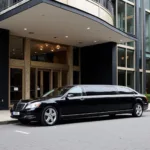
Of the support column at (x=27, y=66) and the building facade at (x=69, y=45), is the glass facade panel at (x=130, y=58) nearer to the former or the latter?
the building facade at (x=69, y=45)

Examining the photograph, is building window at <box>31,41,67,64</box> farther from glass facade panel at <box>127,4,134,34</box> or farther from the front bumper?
the front bumper

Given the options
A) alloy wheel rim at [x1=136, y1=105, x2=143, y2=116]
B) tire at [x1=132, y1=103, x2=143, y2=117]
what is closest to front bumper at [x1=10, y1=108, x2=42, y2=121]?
tire at [x1=132, y1=103, x2=143, y2=117]

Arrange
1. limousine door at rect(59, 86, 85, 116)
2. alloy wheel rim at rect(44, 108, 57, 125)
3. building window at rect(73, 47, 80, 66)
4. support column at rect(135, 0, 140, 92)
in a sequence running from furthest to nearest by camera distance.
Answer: support column at rect(135, 0, 140, 92) → building window at rect(73, 47, 80, 66) → limousine door at rect(59, 86, 85, 116) → alloy wheel rim at rect(44, 108, 57, 125)

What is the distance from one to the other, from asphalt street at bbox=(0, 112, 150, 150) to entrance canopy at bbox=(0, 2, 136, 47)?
518cm

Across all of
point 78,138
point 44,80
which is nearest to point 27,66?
point 44,80

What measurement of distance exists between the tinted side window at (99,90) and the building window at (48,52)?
756cm

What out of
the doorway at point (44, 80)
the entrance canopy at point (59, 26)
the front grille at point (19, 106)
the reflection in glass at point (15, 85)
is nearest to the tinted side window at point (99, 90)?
the front grille at point (19, 106)

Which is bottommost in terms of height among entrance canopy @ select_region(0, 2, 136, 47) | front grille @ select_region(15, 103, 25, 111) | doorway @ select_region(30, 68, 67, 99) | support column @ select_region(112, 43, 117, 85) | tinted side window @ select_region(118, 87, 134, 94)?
front grille @ select_region(15, 103, 25, 111)

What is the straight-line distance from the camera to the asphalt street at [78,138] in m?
7.43

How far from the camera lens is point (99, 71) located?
21.5 m

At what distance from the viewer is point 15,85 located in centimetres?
1853

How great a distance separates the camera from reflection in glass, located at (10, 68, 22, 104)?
720 inches

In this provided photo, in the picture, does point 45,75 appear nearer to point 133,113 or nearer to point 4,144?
point 133,113

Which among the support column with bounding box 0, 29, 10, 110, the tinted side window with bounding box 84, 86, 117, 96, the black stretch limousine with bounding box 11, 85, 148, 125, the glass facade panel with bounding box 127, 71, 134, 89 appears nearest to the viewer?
the black stretch limousine with bounding box 11, 85, 148, 125
